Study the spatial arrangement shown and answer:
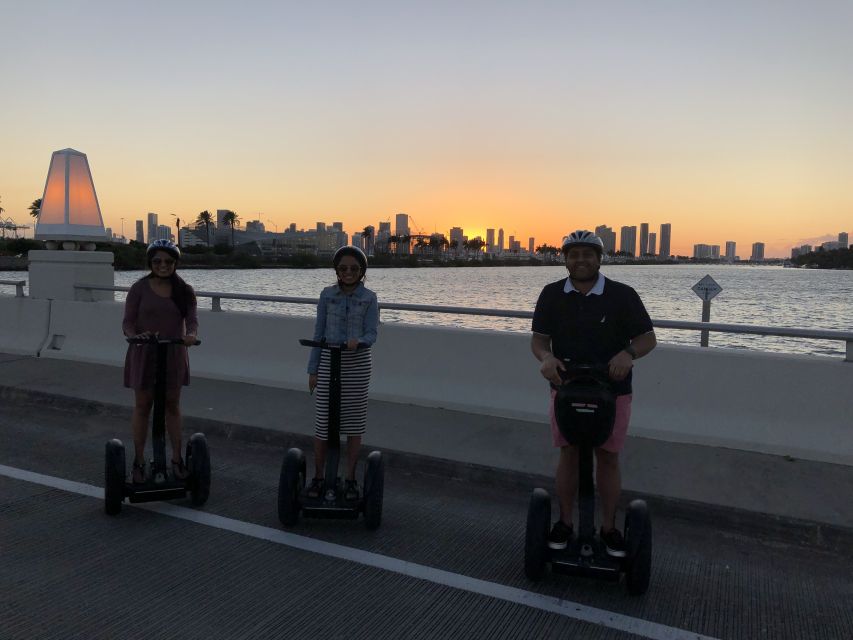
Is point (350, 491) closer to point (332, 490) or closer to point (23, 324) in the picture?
point (332, 490)

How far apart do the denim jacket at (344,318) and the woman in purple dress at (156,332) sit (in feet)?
3.19

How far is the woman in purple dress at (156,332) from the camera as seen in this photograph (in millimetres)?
4875

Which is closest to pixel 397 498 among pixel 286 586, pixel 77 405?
pixel 286 586

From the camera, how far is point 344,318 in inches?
182

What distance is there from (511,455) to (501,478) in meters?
0.37

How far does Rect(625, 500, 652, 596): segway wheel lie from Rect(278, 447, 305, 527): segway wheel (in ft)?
6.91

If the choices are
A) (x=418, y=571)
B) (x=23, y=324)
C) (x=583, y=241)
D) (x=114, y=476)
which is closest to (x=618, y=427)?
(x=583, y=241)

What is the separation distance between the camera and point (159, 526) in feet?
15.1

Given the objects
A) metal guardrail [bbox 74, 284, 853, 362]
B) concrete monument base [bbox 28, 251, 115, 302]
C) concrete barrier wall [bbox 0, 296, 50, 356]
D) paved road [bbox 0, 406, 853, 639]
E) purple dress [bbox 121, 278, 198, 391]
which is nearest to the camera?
paved road [bbox 0, 406, 853, 639]

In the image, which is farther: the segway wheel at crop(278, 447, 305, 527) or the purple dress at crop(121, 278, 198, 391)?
the purple dress at crop(121, 278, 198, 391)

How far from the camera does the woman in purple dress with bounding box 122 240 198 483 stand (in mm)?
4875

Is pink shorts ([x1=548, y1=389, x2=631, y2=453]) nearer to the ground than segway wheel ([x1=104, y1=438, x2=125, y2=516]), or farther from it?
farther from it

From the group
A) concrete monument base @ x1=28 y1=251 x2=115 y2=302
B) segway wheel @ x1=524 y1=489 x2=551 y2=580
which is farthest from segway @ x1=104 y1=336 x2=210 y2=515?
concrete monument base @ x1=28 y1=251 x2=115 y2=302

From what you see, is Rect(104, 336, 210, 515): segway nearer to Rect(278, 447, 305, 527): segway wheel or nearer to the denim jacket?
Rect(278, 447, 305, 527): segway wheel
